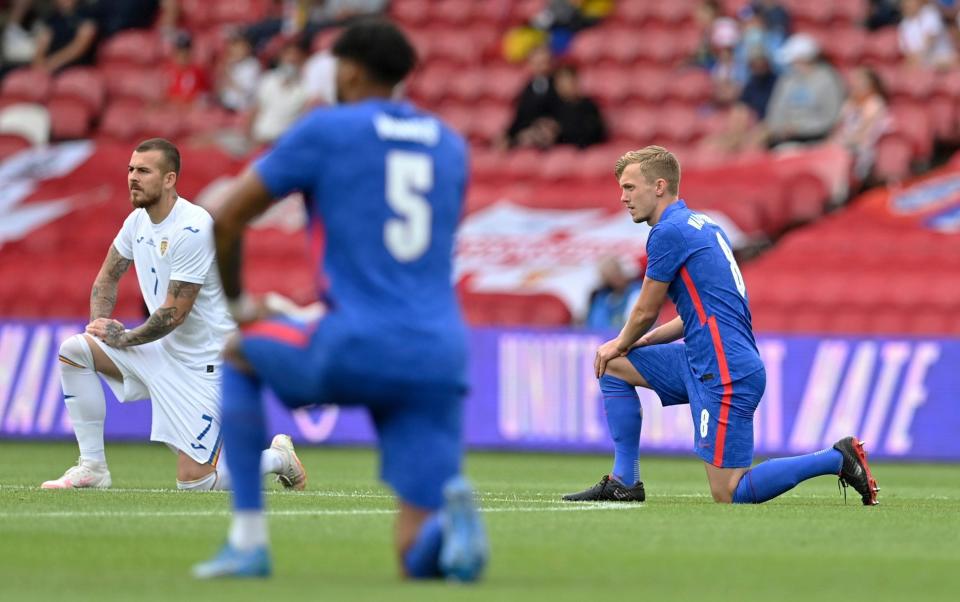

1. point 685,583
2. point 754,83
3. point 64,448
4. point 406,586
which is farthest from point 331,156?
point 754,83

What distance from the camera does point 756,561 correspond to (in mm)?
7156

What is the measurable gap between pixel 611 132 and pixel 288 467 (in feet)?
39.8

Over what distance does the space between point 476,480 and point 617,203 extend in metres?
7.76

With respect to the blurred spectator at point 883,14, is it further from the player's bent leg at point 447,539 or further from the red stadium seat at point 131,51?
the player's bent leg at point 447,539

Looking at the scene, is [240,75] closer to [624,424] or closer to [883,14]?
[883,14]

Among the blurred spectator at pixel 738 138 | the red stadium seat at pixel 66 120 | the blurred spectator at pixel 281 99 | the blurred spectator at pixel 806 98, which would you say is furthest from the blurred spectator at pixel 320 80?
the blurred spectator at pixel 806 98

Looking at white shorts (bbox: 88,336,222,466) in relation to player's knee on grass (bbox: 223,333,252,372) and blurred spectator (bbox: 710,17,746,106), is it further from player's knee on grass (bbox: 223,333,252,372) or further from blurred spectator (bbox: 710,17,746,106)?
blurred spectator (bbox: 710,17,746,106)

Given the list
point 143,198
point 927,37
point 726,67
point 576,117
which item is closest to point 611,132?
point 576,117

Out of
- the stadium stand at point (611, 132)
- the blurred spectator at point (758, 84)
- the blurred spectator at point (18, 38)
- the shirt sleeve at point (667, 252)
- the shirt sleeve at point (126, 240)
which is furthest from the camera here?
the blurred spectator at point (18, 38)

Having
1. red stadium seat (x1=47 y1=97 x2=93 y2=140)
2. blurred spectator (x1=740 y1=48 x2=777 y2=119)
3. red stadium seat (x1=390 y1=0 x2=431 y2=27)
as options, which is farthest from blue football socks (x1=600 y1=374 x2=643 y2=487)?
red stadium seat (x1=47 y1=97 x2=93 y2=140)

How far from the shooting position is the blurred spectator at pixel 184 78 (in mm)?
24516

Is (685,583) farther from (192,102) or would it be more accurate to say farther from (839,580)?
(192,102)

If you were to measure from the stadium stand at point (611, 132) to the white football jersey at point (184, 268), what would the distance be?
25.6 feet

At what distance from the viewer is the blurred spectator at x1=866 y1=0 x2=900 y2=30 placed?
2197 cm
